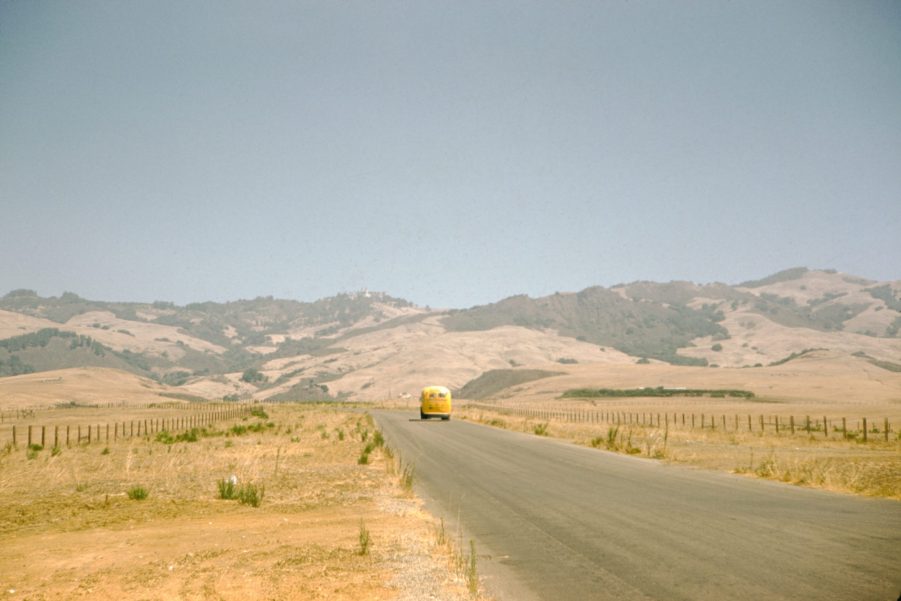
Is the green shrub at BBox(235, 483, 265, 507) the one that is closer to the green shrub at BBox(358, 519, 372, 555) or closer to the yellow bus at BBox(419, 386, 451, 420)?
the green shrub at BBox(358, 519, 372, 555)

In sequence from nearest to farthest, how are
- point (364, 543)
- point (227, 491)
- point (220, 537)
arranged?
point (364, 543) < point (220, 537) < point (227, 491)

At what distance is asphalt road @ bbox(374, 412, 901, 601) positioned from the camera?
802cm

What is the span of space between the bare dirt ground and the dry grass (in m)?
10.5

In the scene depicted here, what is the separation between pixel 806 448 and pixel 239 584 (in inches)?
1145

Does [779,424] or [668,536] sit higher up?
[668,536]

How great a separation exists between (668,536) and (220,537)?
7620 mm

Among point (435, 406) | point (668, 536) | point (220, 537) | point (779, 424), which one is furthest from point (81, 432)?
point (779, 424)

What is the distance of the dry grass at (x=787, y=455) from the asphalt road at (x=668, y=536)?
49.3 inches

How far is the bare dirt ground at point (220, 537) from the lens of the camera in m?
8.72

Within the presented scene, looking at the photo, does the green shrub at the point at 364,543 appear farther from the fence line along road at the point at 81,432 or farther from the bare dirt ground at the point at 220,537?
the fence line along road at the point at 81,432

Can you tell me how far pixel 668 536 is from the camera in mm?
10852

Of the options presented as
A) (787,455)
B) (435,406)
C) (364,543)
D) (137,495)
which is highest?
(364,543)

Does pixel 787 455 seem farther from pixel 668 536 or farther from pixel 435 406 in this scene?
pixel 435 406

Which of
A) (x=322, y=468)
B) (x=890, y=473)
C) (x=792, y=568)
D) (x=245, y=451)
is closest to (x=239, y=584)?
(x=792, y=568)
